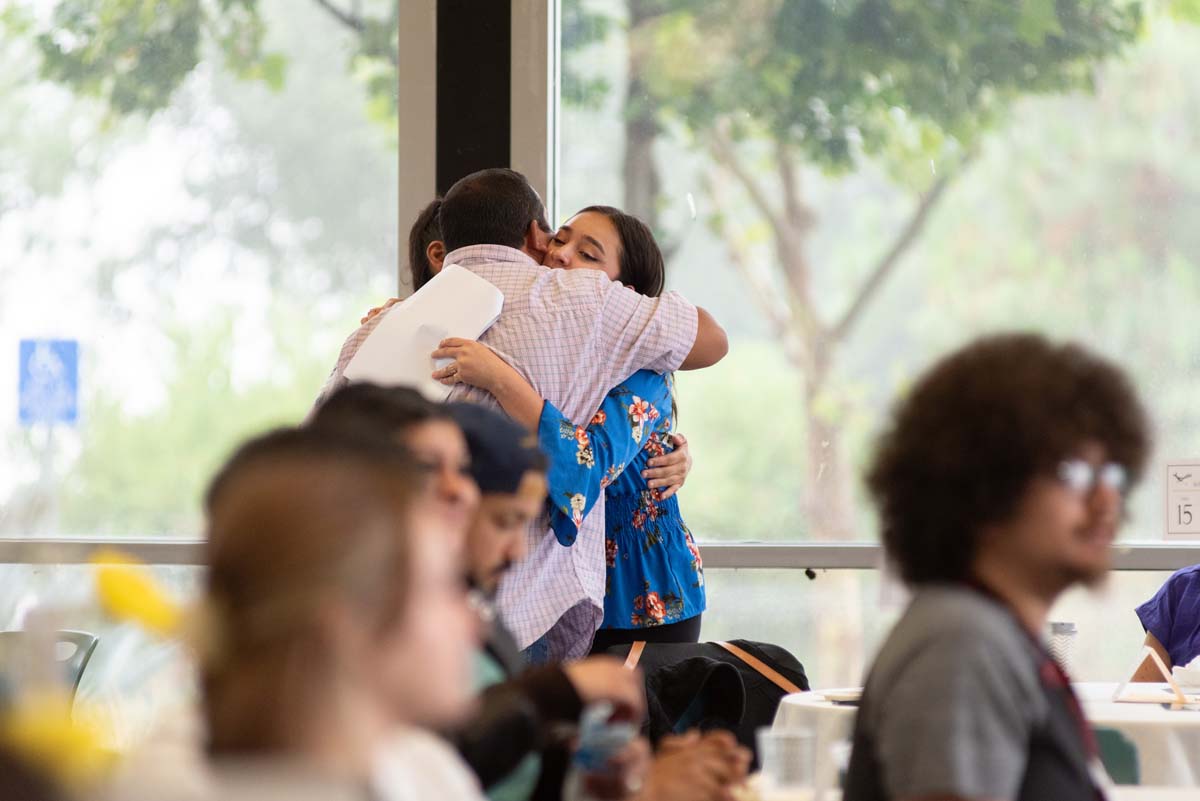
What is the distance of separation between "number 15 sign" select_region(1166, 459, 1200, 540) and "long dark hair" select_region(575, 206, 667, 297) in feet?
6.19

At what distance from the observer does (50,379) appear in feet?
14.1

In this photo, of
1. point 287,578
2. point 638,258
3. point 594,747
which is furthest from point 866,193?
point 287,578

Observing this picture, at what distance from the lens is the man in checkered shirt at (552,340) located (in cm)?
250

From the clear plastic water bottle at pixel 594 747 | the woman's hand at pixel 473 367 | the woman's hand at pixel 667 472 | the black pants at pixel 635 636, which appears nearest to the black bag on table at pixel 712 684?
the black pants at pixel 635 636

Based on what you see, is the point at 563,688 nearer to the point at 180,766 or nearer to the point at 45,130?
the point at 180,766

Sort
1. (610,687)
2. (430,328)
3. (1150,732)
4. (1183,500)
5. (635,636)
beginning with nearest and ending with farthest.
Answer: (610,687) → (1150,732) → (430,328) → (635,636) → (1183,500)

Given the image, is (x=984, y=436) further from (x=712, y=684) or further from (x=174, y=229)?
(x=174, y=229)

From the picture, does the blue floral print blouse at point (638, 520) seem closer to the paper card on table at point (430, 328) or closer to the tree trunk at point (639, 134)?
the paper card on table at point (430, 328)

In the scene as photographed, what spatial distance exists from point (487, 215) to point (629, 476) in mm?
573

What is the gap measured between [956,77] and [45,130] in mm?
2686

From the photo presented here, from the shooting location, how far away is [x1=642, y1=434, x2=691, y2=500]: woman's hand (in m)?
2.79

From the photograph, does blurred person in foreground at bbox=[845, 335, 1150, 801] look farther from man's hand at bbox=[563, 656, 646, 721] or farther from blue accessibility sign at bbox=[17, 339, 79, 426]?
blue accessibility sign at bbox=[17, 339, 79, 426]

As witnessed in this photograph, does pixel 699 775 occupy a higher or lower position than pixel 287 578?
lower

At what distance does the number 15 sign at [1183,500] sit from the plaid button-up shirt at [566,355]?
1.97m
